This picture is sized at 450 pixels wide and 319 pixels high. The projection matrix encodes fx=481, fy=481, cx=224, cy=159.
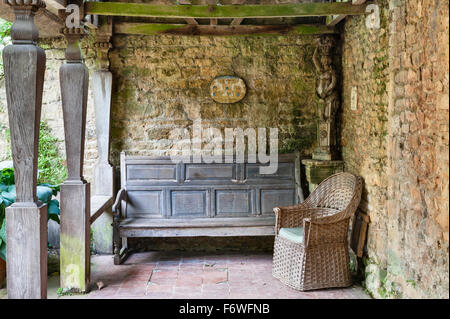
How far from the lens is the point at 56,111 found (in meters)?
5.54

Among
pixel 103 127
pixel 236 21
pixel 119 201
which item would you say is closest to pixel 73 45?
pixel 103 127

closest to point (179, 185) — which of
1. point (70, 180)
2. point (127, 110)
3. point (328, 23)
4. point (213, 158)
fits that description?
point (213, 158)

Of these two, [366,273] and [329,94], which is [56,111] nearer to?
[329,94]

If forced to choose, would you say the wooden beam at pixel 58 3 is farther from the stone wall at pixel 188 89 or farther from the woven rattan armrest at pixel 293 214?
the woven rattan armrest at pixel 293 214

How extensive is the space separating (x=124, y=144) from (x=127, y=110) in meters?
0.39

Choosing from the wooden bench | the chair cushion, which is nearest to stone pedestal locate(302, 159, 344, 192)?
the wooden bench

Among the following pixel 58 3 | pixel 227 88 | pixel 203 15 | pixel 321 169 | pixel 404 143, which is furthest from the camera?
pixel 227 88

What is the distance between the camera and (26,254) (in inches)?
125

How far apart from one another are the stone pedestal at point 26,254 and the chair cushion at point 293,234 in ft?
7.11

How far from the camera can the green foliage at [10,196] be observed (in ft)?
13.3

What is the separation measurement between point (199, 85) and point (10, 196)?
239cm

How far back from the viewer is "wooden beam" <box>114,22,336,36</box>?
17.4ft

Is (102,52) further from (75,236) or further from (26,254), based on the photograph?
(26,254)

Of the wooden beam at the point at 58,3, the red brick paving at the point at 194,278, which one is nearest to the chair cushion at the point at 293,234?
the red brick paving at the point at 194,278
